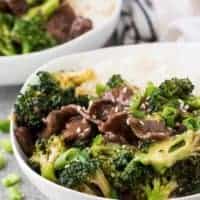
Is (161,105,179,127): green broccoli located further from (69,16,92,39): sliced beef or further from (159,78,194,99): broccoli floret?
(69,16,92,39): sliced beef

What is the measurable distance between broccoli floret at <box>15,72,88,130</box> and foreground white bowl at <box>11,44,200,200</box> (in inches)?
6.3

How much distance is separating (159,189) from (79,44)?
113 centimetres

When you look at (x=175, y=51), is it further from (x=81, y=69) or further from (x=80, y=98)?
(x=80, y=98)

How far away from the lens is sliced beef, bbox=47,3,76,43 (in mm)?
3172

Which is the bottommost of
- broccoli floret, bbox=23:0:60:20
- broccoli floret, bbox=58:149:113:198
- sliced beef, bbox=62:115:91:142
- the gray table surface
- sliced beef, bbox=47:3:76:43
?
the gray table surface

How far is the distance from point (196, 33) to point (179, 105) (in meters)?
0.95

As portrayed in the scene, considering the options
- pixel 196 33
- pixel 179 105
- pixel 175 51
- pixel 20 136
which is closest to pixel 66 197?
pixel 20 136

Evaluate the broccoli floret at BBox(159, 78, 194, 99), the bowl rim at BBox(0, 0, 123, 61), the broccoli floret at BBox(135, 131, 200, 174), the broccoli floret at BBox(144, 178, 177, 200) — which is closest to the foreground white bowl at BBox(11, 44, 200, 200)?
the bowl rim at BBox(0, 0, 123, 61)

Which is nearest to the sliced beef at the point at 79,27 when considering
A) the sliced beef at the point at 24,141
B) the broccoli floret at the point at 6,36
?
the broccoli floret at the point at 6,36

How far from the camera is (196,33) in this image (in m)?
3.22

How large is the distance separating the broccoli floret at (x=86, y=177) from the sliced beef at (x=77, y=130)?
0.14 metres

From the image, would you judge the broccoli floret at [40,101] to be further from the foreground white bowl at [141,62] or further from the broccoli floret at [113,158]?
the broccoli floret at [113,158]

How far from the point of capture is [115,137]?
7.18 ft

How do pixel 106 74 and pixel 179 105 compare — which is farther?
pixel 106 74
